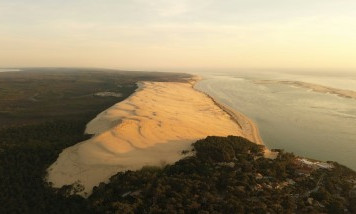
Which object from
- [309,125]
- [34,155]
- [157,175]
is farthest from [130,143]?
[309,125]

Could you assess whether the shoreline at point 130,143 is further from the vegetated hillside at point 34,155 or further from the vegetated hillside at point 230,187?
the vegetated hillside at point 230,187

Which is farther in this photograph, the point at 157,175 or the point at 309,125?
the point at 309,125

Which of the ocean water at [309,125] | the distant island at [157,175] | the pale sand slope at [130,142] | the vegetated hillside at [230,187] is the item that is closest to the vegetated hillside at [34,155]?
the distant island at [157,175]

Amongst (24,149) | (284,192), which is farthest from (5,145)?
(284,192)

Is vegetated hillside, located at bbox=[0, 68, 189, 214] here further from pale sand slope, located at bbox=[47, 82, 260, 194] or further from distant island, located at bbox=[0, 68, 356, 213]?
pale sand slope, located at bbox=[47, 82, 260, 194]

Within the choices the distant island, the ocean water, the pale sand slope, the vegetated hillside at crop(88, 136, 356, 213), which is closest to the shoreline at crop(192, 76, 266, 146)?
the pale sand slope

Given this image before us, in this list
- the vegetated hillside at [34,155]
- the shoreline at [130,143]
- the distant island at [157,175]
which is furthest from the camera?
the shoreline at [130,143]

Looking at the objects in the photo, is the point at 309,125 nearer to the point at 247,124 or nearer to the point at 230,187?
the point at 247,124
